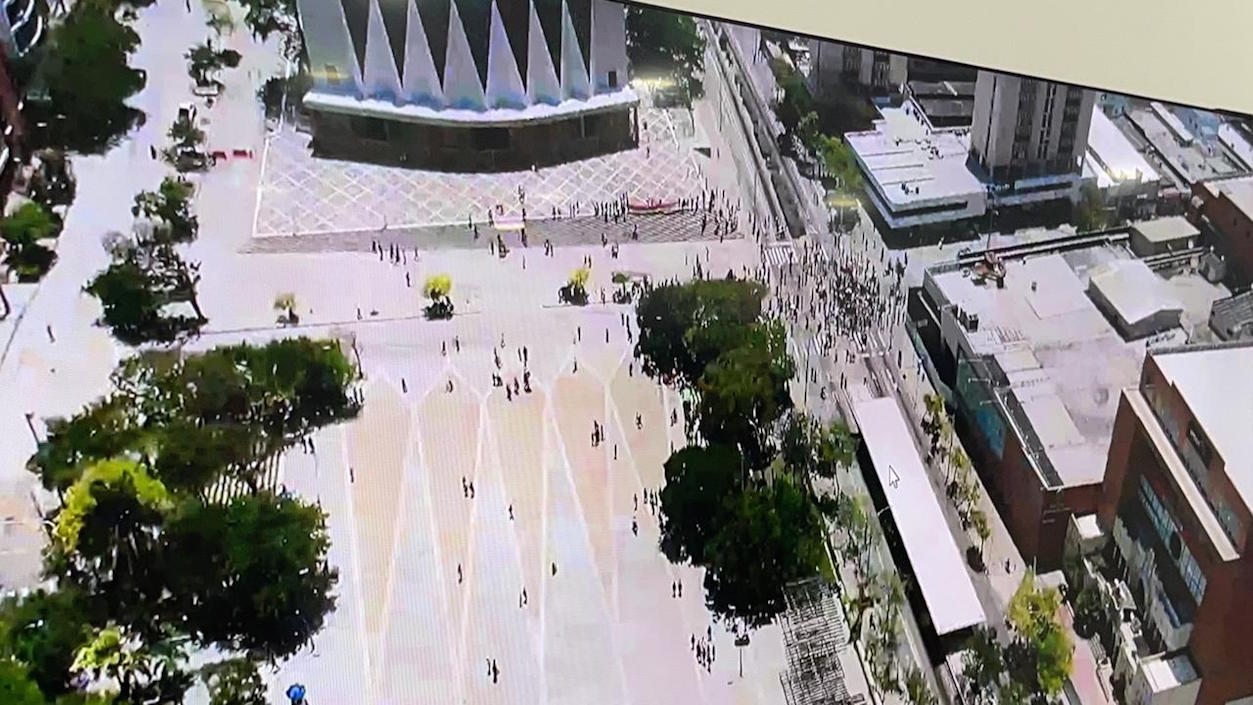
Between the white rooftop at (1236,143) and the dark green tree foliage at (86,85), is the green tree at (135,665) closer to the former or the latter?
the dark green tree foliage at (86,85)

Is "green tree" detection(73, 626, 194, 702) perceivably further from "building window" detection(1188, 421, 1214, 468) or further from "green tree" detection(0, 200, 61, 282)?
"building window" detection(1188, 421, 1214, 468)

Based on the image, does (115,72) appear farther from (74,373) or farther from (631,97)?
(631,97)

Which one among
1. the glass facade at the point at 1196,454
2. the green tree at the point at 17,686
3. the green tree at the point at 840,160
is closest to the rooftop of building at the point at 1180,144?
the glass facade at the point at 1196,454

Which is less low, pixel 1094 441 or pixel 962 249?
pixel 962 249

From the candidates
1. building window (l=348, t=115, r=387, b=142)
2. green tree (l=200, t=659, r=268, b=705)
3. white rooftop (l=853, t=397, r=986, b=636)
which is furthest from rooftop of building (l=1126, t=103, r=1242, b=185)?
green tree (l=200, t=659, r=268, b=705)

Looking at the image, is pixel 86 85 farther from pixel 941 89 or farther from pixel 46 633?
pixel 941 89

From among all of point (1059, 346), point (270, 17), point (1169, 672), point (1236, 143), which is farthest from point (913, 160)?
point (270, 17)

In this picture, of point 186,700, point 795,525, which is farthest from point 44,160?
point 795,525
